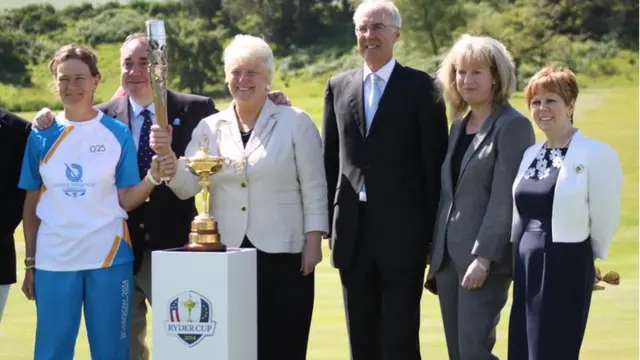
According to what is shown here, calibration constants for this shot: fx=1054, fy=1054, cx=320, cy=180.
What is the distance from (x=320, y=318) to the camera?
10156mm

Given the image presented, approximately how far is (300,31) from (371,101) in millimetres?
32510

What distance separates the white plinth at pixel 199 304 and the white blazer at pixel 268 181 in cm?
38

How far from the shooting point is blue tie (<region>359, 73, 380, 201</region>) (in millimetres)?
5129

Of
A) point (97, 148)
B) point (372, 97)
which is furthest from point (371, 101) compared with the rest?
point (97, 148)

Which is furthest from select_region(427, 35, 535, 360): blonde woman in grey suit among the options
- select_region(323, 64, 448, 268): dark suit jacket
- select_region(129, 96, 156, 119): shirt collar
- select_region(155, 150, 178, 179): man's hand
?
select_region(129, 96, 156, 119): shirt collar

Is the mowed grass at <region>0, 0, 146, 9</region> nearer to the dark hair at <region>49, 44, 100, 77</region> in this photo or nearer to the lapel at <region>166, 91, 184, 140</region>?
the lapel at <region>166, 91, 184, 140</region>

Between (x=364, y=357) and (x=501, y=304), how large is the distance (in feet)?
2.49

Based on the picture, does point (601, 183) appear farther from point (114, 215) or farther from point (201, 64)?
point (201, 64)

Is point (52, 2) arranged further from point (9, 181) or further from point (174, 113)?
point (9, 181)

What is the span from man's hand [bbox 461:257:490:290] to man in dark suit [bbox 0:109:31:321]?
226 cm

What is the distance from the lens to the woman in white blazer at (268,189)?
16.5ft

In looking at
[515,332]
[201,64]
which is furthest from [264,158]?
[201,64]

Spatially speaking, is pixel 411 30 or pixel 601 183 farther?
pixel 411 30

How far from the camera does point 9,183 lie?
523 centimetres
